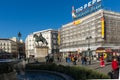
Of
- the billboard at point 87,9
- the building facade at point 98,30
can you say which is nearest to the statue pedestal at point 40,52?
the building facade at point 98,30

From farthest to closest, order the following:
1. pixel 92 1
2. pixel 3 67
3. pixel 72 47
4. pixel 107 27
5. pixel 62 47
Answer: pixel 62 47 < pixel 72 47 < pixel 92 1 < pixel 107 27 < pixel 3 67

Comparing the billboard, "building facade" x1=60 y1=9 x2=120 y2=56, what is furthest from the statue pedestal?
the billboard

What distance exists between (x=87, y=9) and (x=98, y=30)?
2109 centimetres

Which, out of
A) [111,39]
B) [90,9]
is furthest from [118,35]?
[90,9]

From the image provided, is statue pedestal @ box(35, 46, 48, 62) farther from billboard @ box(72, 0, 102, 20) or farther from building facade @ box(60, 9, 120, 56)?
billboard @ box(72, 0, 102, 20)

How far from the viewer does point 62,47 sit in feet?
449

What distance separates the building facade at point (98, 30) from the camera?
9531 centimetres

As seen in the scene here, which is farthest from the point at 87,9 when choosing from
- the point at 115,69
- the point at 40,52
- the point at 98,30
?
the point at 115,69

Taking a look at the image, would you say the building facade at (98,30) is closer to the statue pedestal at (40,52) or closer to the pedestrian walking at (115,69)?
the statue pedestal at (40,52)

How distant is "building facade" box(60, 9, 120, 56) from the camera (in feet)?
313

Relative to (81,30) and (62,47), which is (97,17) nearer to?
(81,30)

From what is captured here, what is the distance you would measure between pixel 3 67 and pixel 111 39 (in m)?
85.5

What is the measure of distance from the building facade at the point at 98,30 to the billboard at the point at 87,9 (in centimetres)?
341

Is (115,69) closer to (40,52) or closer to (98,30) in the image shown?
(40,52)
